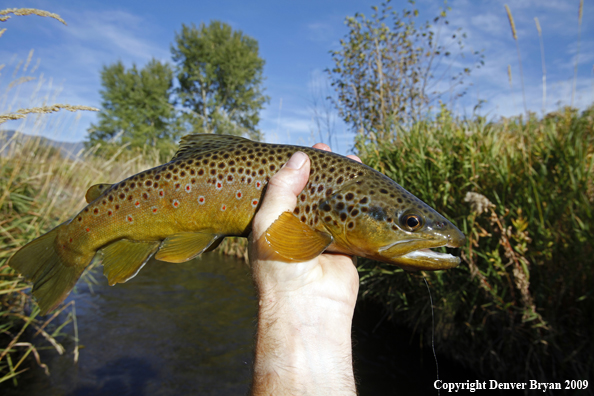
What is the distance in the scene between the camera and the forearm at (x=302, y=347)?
179cm

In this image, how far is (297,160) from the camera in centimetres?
220

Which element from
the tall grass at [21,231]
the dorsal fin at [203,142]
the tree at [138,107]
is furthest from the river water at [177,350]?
the tree at [138,107]

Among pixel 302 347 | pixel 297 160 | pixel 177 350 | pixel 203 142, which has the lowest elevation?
pixel 177 350

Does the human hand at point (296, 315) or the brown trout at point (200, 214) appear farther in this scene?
the brown trout at point (200, 214)

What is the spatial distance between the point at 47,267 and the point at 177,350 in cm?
467

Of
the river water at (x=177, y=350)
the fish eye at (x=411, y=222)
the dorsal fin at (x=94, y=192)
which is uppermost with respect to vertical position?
the dorsal fin at (x=94, y=192)

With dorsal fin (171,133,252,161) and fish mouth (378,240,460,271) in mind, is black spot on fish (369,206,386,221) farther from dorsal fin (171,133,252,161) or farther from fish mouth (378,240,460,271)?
dorsal fin (171,133,252,161)

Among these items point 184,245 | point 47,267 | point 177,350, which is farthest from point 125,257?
point 177,350

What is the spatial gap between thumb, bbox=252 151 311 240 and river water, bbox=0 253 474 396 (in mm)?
1904

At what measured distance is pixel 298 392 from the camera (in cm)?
174

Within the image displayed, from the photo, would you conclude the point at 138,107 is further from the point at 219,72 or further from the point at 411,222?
the point at 411,222

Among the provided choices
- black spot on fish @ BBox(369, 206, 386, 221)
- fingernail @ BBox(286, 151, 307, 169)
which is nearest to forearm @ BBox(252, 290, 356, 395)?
black spot on fish @ BBox(369, 206, 386, 221)

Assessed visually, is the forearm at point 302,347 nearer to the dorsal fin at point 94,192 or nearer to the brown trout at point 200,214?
the brown trout at point 200,214

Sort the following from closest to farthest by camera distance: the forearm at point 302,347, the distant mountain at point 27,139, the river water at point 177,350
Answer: the forearm at point 302,347 < the river water at point 177,350 < the distant mountain at point 27,139
